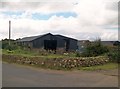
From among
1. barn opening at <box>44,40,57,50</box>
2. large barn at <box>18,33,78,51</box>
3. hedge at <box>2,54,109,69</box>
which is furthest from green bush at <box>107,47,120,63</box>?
large barn at <box>18,33,78,51</box>

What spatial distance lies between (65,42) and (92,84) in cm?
2858

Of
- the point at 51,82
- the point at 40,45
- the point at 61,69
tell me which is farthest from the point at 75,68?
the point at 40,45

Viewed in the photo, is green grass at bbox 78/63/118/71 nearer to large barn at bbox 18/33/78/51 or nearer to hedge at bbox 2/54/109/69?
hedge at bbox 2/54/109/69

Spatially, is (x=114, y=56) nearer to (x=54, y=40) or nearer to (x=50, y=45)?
(x=50, y=45)

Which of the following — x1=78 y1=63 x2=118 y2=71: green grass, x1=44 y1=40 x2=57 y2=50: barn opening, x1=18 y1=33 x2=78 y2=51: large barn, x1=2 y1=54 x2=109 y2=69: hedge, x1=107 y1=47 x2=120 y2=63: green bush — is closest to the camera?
x1=78 y1=63 x2=118 y2=71: green grass

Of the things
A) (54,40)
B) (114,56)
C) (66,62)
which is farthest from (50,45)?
(66,62)

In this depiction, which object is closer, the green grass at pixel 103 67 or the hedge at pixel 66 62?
the green grass at pixel 103 67

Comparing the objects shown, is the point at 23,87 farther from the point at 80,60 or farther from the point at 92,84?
the point at 80,60

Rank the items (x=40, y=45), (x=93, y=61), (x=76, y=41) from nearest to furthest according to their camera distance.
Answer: (x=93, y=61) < (x=40, y=45) < (x=76, y=41)

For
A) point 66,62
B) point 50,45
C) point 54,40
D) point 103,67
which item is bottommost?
point 103,67

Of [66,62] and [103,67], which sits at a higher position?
[66,62]

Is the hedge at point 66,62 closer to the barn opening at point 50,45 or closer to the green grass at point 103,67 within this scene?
the green grass at point 103,67

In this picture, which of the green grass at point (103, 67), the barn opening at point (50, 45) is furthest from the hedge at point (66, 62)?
the barn opening at point (50, 45)

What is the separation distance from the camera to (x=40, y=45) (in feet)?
126
